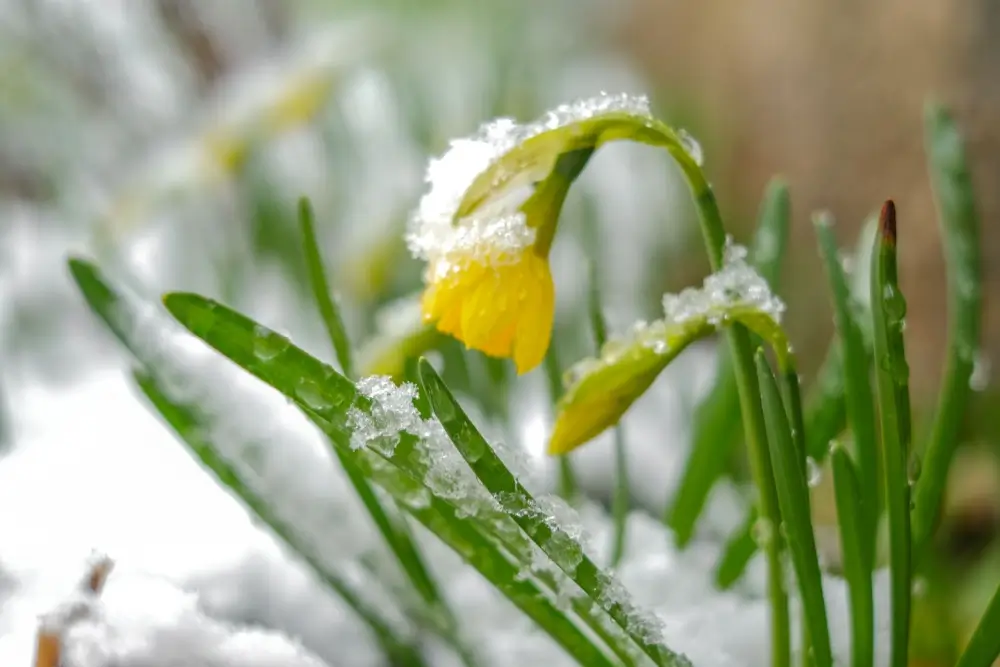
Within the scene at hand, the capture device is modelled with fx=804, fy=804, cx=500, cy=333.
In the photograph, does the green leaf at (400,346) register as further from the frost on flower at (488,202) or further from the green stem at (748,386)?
the green stem at (748,386)

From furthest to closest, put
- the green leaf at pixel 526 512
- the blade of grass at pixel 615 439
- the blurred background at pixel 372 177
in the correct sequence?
the blurred background at pixel 372 177 < the blade of grass at pixel 615 439 < the green leaf at pixel 526 512

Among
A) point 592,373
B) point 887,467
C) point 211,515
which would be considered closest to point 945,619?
point 887,467

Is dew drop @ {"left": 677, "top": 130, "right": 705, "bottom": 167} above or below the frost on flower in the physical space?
above

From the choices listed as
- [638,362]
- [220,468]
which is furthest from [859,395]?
[220,468]

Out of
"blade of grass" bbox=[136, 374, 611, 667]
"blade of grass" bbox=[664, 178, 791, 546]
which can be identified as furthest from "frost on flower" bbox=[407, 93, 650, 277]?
"blade of grass" bbox=[664, 178, 791, 546]

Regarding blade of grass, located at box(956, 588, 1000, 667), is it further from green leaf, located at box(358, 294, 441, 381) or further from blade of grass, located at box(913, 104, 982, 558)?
green leaf, located at box(358, 294, 441, 381)

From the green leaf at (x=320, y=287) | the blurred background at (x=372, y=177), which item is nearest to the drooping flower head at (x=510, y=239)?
the green leaf at (x=320, y=287)

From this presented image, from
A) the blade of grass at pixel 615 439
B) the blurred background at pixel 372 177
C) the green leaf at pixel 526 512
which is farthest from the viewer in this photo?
the blurred background at pixel 372 177
